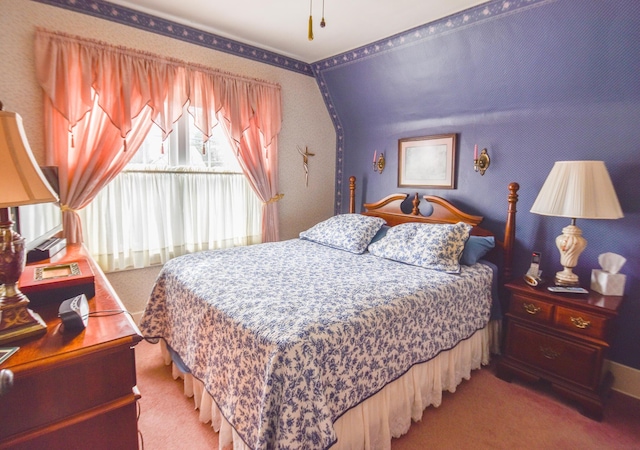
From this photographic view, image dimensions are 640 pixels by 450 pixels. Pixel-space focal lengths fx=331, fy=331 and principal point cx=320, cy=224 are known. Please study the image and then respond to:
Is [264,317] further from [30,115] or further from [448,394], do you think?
[30,115]

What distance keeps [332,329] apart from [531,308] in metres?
1.54

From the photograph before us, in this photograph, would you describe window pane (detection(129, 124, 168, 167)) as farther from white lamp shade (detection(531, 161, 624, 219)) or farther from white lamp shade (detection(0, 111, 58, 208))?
white lamp shade (detection(531, 161, 624, 219))

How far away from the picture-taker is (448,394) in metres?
2.14

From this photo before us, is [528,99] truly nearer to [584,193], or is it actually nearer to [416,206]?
[584,193]

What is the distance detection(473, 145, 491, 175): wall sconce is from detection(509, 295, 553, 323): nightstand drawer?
1134mm


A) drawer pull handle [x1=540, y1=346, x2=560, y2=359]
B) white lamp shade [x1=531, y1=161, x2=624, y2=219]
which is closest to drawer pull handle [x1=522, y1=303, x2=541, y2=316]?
drawer pull handle [x1=540, y1=346, x2=560, y2=359]

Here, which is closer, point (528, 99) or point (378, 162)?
point (528, 99)

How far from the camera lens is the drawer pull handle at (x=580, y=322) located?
1946mm

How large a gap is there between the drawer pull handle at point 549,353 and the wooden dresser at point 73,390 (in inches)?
90.9

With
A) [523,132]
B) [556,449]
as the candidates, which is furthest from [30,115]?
[556,449]

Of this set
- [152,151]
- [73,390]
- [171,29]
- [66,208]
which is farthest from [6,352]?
[171,29]

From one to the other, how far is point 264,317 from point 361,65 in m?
2.83

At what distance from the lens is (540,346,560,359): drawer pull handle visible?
6.83ft

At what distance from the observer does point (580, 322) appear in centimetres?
197
